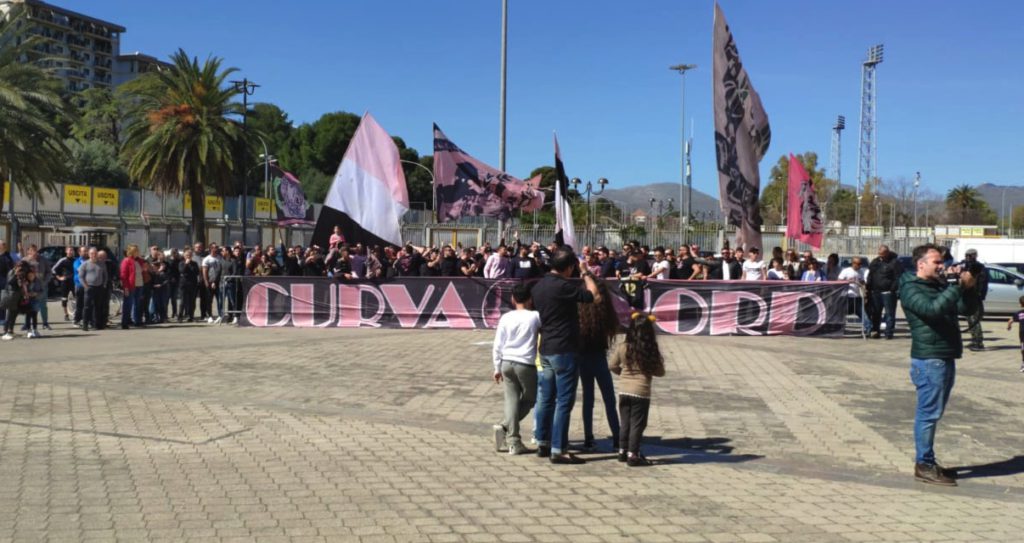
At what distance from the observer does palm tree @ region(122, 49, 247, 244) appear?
3275 centimetres

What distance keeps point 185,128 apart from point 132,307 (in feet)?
49.5

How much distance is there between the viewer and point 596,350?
25.6 ft

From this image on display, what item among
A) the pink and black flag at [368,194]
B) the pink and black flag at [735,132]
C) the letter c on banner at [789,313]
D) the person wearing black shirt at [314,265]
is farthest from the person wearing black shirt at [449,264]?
the letter c on banner at [789,313]

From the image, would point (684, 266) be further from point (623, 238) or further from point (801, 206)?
point (623, 238)

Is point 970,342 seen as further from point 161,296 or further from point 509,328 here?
point 161,296

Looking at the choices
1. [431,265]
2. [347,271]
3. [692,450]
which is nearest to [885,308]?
[431,265]

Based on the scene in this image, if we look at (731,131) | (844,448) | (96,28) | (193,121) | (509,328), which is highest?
(96,28)

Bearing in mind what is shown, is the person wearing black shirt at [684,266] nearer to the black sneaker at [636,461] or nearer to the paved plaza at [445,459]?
the paved plaza at [445,459]

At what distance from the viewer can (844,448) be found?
816 cm

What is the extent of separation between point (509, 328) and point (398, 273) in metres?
12.4

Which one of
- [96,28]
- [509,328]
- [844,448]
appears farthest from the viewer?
[96,28]

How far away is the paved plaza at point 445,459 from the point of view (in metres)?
5.86

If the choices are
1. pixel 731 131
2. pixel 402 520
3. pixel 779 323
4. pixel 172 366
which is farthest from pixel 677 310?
pixel 402 520

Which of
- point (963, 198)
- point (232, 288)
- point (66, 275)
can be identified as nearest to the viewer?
point (232, 288)
